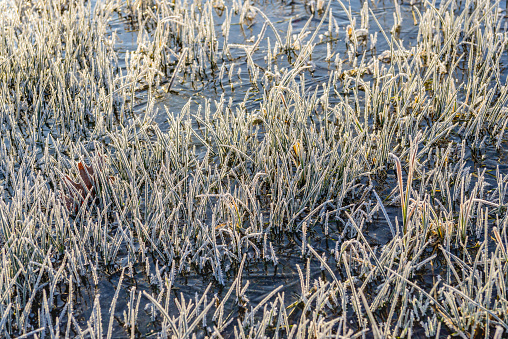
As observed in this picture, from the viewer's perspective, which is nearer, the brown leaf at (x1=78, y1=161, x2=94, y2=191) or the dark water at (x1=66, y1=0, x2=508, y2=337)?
the dark water at (x1=66, y1=0, x2=508, y2=337)

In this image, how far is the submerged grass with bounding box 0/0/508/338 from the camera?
191cm

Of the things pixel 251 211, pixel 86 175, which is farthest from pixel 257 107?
pixel 86 175

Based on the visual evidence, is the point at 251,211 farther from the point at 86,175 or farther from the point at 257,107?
the point at 257,107

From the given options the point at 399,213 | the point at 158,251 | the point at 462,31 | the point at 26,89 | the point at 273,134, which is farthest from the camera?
the point at 462,31

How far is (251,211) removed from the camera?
103 inches

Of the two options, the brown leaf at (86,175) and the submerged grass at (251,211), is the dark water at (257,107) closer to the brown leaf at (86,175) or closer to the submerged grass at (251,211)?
the submerged grass at (251,211)

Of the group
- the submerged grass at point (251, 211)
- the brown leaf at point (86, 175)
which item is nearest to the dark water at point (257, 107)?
the submerged grass at point (251, 211)

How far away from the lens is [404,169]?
291 centimetres

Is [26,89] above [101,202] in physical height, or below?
above

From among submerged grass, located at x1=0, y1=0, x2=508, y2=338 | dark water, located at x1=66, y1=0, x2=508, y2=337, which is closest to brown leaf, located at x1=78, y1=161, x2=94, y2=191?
submerged grass, located at x1=0, y1=0, x2=508, y2=338

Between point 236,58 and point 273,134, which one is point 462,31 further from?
point 273,134

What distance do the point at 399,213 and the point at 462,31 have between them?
9.34 ft

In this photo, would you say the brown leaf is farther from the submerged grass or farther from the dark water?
the dark water

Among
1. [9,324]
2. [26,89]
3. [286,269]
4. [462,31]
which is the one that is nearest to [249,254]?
[286,269]
